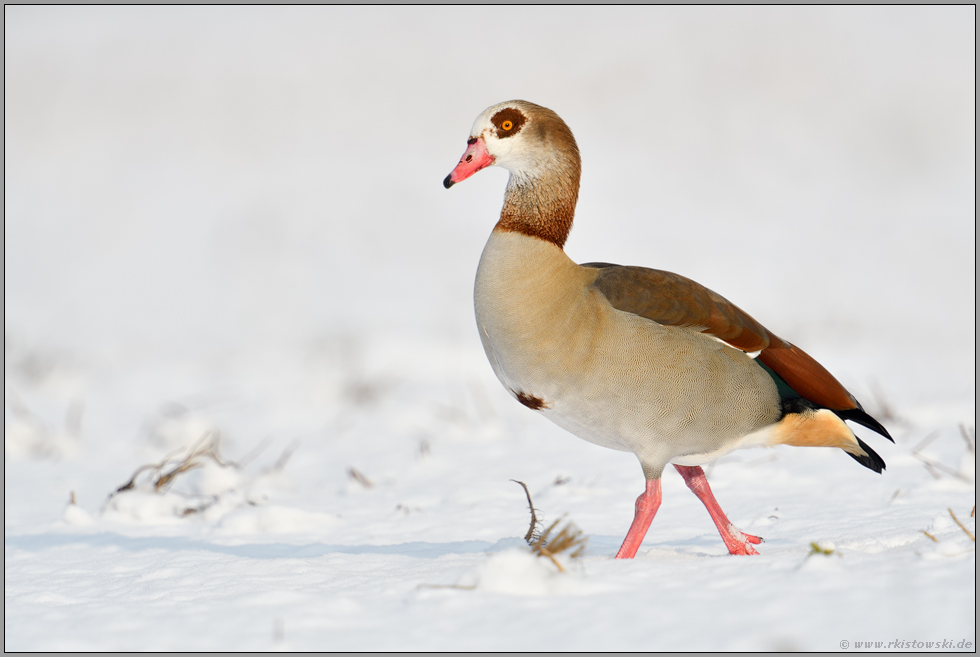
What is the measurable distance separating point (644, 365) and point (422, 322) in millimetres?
7347

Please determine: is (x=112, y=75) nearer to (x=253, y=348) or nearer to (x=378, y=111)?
(x=378, y=111)

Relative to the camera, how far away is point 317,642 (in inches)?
97.3

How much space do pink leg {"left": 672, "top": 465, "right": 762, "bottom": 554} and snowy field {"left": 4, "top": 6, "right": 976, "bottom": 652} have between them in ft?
0.82

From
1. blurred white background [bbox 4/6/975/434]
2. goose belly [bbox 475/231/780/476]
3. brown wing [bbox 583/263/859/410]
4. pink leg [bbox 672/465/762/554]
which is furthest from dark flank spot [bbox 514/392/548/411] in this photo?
blurred white background [bbox 4/6/975/434]

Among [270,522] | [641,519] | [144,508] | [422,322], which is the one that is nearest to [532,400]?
[641,519]

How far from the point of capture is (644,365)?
354 cm

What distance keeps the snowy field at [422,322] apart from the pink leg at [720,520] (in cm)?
25

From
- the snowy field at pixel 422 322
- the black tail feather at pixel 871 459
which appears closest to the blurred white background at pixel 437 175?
the snowy field at pixel 422 322

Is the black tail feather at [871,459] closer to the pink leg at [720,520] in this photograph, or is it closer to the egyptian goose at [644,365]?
the egyptian goose at [644,365]

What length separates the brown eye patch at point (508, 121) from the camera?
13.0 feet

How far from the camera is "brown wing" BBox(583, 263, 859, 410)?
3.63 meters

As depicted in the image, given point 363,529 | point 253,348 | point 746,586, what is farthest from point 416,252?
point 746,586

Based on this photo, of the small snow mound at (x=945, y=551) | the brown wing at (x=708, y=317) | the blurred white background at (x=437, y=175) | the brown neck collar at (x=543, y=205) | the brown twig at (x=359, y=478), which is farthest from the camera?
the blurred white background at (x=437, y=175)

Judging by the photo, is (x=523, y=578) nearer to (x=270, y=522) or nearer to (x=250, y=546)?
(x=250, y=546)
